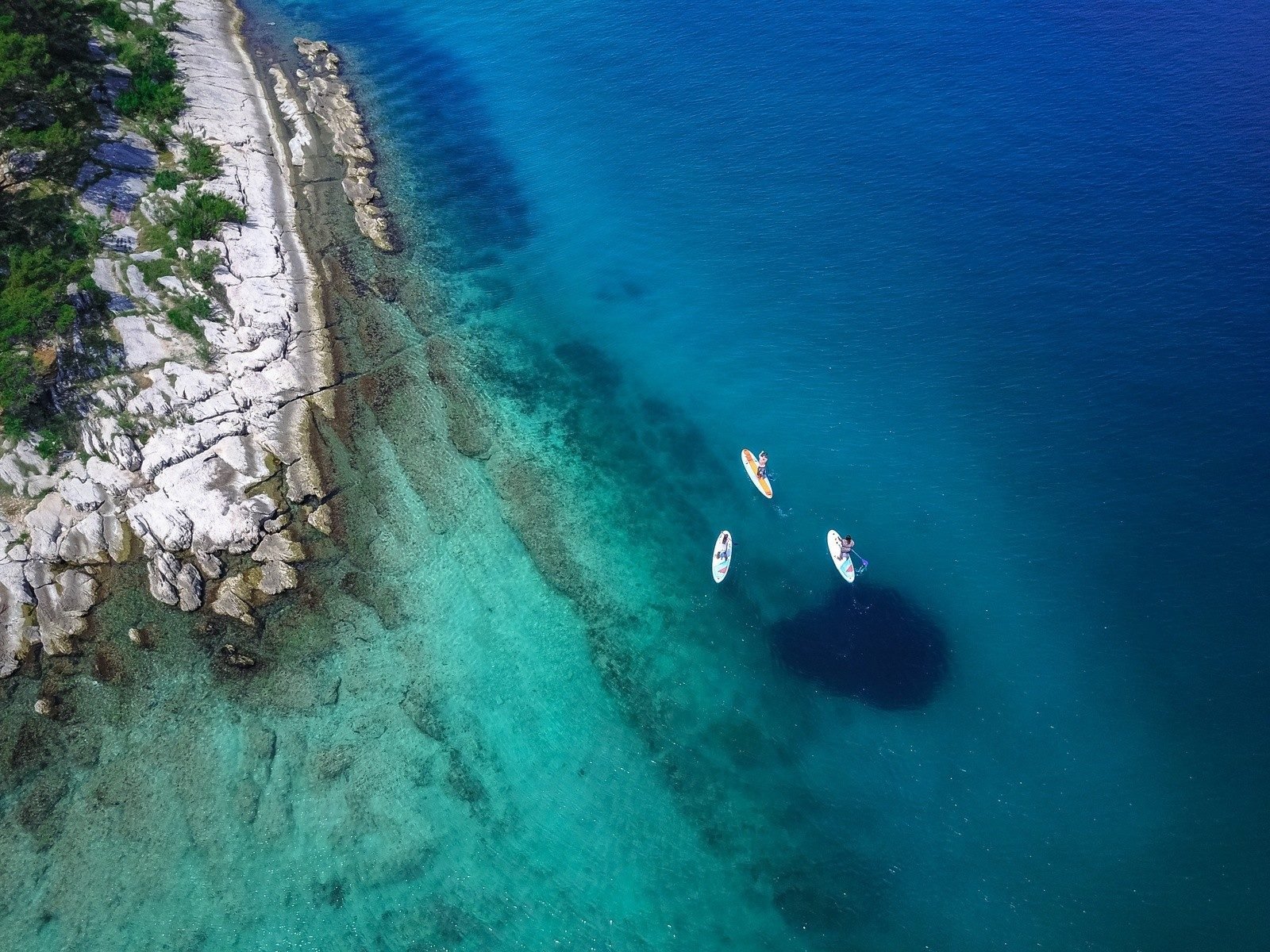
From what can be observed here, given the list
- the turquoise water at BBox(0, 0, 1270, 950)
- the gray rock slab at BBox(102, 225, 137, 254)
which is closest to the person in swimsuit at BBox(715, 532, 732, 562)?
the turquoise water at BBox(0, 0, 1270, 950)

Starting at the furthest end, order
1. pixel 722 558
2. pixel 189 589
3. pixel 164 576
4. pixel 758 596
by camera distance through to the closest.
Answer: pixel 722 558 → pixel 758 596 → pixel 164 576 → pixel 189 589

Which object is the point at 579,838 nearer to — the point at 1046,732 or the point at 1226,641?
the point at 1046,732

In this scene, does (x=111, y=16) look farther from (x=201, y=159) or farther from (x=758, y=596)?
(x=758, y=596)

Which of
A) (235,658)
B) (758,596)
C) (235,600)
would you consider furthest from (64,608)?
(758,596)

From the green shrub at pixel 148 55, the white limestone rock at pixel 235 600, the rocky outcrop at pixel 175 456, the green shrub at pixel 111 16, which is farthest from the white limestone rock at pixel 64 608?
the green shrub at pixel 111 16

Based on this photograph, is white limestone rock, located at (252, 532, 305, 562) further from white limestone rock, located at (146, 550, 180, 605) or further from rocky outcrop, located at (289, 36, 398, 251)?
rocky outcrop, located at (289, 36, 398, 251)

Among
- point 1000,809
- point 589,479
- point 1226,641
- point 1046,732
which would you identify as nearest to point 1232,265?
point 1226,641
